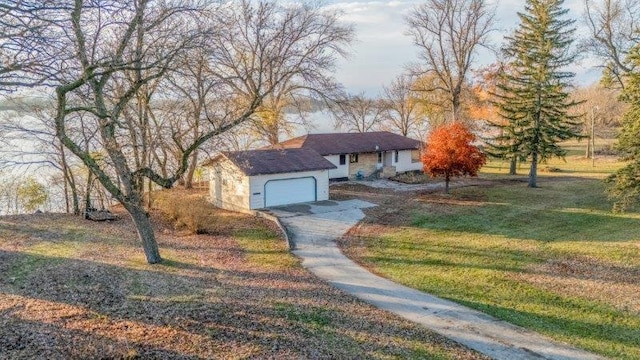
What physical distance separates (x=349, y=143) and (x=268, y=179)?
36.4ft

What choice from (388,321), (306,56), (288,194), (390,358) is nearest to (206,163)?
(288,194)

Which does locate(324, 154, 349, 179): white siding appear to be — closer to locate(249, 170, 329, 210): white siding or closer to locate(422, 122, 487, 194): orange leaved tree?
locate(249, 170, 329, 210): white siding

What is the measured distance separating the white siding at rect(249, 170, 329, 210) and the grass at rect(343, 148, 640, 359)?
12.9 feet

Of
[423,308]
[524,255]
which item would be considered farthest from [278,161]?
[423,308]

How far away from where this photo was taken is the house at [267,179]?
2452cm

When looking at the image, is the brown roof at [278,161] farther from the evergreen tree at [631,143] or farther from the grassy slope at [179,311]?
the evergreen tree at [631,143]

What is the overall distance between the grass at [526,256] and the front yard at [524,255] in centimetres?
3

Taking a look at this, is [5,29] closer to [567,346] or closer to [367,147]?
[567,346]

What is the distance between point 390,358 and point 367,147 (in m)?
26.5

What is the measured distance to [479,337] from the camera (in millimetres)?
10273

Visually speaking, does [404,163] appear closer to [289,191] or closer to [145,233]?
[289,191]

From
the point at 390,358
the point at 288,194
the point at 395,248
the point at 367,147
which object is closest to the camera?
the point at 390,358

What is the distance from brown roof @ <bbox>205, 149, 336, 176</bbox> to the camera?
24.3 m

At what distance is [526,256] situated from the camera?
656 inches
